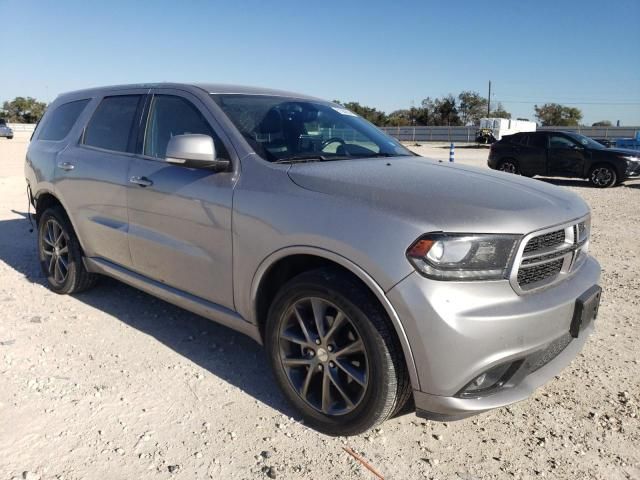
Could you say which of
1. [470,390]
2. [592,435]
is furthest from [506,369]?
[592,435]

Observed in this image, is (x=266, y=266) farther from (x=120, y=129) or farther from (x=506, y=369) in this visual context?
(x=120, y=129)

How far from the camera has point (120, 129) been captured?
4059mm

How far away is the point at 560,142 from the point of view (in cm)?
1509

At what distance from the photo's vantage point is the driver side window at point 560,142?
14977 millimetres

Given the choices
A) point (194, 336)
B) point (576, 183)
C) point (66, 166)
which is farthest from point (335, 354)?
point (576, 183)

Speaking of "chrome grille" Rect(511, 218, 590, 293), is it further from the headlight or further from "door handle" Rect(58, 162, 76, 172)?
"door handle" Rect(58, 162, 76, 172)

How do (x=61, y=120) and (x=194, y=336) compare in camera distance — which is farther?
(x=61, y=120)

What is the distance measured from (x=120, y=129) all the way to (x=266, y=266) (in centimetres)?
200

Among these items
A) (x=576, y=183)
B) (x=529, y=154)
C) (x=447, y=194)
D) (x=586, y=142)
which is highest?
(x=586, y=142)

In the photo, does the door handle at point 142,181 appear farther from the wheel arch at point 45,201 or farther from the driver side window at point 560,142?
the driver side window at point 560,142

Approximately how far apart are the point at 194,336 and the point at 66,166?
1814mm

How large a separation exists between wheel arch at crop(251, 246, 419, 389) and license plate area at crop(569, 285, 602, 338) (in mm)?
876

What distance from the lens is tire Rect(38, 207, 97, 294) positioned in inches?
179

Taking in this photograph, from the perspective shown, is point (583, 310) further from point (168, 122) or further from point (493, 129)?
point (493, 129)
